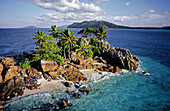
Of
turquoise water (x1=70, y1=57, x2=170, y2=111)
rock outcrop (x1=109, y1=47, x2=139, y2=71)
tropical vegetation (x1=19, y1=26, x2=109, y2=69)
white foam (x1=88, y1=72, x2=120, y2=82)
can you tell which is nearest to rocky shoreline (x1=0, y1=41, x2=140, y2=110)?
rock outcrop (x1=109, y1=47, x2=139, y2=71)

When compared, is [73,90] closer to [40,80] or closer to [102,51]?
[40,80]

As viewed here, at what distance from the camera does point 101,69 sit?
41.0 m

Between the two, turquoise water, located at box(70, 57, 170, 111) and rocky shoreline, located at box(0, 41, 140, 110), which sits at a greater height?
rocky shoreline, located at box(0, 41, 140, 110)

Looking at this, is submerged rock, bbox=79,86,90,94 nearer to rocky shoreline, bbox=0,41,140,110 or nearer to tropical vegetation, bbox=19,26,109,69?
rocky shoreline, bbox=0,41,140,110

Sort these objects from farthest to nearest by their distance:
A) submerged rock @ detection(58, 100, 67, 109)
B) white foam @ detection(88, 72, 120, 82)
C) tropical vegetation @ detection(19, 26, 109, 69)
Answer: tropical vegetation @ detection(19, 26, 109, 69) < white foam @ detection(88, 72, 120, 82) < submerged rock @ detection(58, 100, 67, 109)

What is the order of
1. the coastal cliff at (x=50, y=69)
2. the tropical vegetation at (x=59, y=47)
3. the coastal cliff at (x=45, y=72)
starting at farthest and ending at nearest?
the tropical vegetation at (x=59, y=47), the coastal cliff at (x=50, y=69), the coastal cliff at (x=45, y=72)

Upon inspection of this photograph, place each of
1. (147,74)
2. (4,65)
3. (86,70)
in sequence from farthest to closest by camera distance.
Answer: (86,70) → (147,74) → (4,65)

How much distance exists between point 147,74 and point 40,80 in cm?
3877

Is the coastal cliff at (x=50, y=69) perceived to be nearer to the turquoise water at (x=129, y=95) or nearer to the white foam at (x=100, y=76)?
the white foam at (x=100, y=76)

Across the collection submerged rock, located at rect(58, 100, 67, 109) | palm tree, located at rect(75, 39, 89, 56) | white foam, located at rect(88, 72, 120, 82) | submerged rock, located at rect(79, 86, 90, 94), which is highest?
palm tree, located at rect(75, 39, 89, 56)

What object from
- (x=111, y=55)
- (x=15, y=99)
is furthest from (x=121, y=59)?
(x=15, y=99)

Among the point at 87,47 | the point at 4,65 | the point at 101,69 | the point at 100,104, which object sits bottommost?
the point at 100,104

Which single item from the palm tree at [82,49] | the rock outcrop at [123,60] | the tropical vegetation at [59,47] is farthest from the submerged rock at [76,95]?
the rock outcrop at [123,60]

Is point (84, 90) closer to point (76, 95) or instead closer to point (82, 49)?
point (76, 95)
